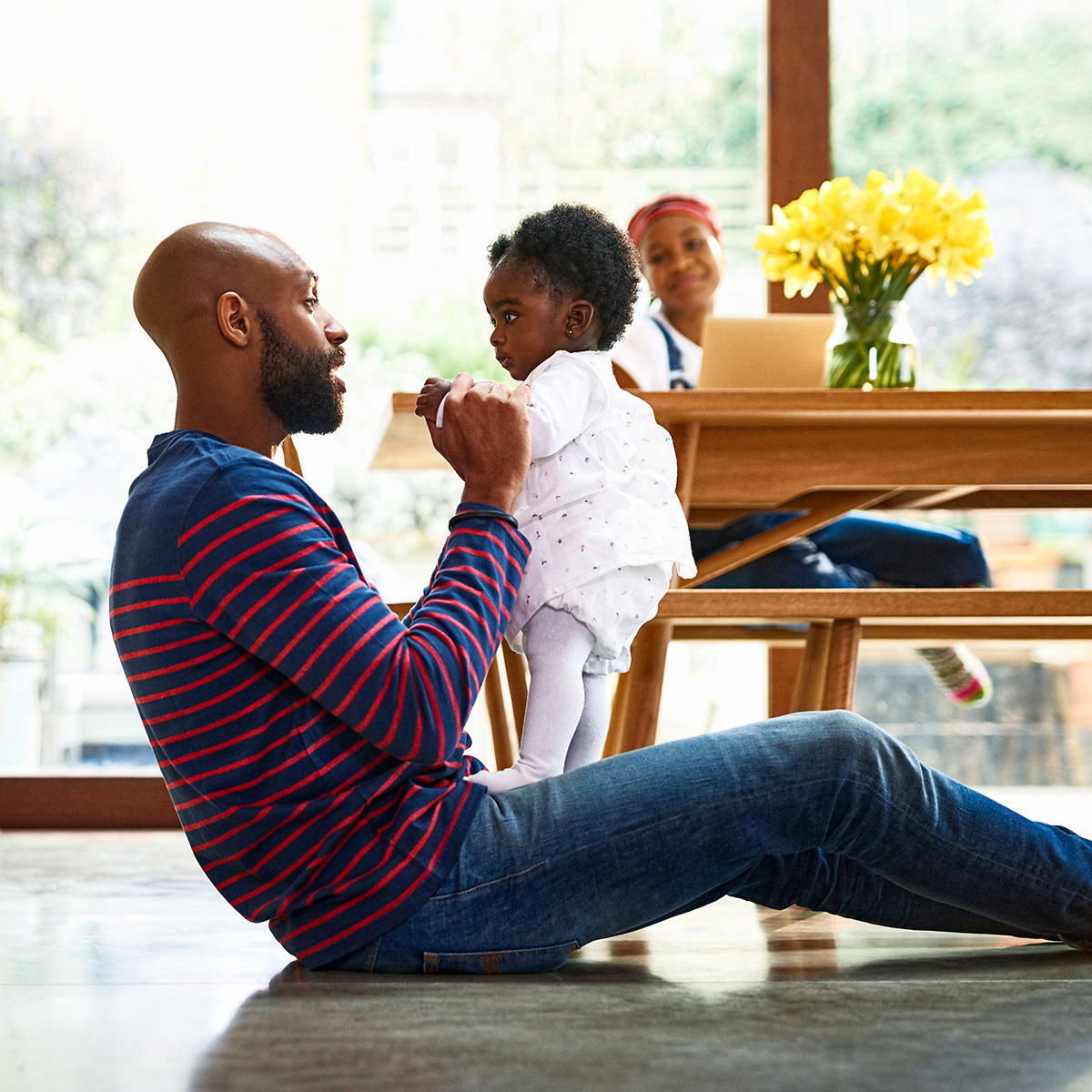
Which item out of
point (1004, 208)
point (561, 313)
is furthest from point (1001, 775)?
point (561, 313)

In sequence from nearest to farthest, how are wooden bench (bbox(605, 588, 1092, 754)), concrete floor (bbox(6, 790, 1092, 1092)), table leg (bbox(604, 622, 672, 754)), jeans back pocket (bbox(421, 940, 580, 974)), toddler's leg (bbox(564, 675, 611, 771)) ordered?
concrete floor (bbox(6, 790, 1092, 1092))
jeans back pocket (bbox(421, 940, 580, 974))
toddler's leg (bbox(564, 675, 611, 771))
wooden bench (bbox(605, 588, 1092, 754))
table leg (bbox(604, 622, 672, 754))

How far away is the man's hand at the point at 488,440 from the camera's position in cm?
131

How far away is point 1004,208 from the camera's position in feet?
10.8

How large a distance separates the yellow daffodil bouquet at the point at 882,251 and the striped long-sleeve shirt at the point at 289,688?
3.55 feet

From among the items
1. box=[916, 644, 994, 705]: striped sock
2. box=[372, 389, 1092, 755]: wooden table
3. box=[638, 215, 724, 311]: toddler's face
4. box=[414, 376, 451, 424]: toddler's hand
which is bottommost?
box=[916, 644, 994, 705]: striped sock

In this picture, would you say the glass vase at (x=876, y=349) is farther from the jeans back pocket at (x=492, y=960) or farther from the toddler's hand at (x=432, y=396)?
the jeans back pocket at (x=492, y=960)

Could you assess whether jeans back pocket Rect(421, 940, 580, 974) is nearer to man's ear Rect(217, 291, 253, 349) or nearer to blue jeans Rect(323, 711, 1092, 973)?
blue jeans Rect(323, 711, 1092, 973)

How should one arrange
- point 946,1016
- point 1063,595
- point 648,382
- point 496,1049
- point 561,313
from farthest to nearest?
point 648,382 < point 1063,595 < point 561,313 < point 946,1016 < point 496,1049

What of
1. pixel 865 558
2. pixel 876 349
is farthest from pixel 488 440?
pixel 865 558

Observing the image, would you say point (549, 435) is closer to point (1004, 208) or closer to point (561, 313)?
point (561, 313)

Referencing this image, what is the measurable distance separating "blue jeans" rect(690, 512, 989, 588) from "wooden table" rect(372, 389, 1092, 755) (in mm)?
182

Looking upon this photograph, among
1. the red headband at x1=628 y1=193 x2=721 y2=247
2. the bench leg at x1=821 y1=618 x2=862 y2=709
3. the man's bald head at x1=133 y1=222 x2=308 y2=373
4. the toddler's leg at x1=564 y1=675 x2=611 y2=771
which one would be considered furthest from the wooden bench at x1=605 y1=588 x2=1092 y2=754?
the red headband at x1=628 y1=193 x2=721 y2=247

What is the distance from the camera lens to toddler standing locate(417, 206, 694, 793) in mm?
1469

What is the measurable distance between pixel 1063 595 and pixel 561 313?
862mm
